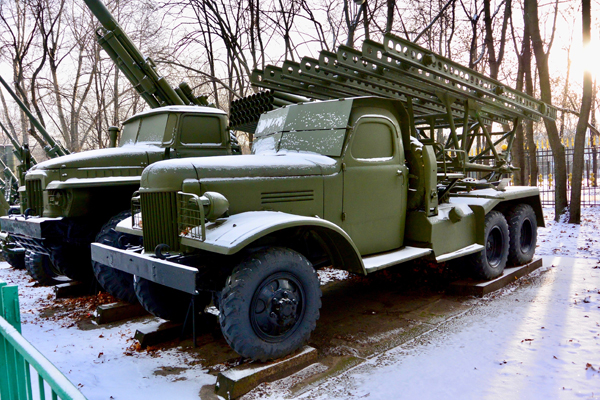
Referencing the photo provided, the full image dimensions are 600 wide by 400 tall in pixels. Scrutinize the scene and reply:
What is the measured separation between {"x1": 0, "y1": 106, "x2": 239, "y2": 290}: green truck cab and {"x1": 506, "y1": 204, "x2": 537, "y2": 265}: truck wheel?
171 inches

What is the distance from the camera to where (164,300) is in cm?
462

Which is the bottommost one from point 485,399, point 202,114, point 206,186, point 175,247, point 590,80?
point 485,399

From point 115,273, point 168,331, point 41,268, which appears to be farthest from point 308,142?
point 41,268

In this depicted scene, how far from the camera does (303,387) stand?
11.5 ft

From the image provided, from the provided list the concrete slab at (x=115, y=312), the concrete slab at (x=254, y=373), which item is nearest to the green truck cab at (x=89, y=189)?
the concrete slab at (x=115, y=312)

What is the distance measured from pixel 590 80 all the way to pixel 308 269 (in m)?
10.1

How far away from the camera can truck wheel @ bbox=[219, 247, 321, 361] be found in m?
3.48

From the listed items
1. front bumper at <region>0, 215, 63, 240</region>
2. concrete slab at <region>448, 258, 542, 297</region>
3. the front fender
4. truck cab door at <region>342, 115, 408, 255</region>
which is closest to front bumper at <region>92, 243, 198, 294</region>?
the front fender

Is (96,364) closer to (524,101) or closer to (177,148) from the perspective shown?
(177,148)

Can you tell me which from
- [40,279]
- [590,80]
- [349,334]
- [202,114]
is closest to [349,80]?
[202,114]

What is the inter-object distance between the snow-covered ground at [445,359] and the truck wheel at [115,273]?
0.47 meters

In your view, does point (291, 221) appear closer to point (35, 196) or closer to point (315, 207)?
point (315, 207)

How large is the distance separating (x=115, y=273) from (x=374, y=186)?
308 cm

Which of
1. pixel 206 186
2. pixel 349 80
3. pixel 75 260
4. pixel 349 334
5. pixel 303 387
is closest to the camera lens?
pixel 303 387
